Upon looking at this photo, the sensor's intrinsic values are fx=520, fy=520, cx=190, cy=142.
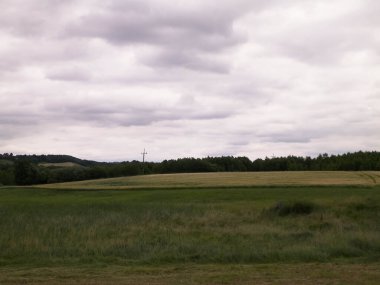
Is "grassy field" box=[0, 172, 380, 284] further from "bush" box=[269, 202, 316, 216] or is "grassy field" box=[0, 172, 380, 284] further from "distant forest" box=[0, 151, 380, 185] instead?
"distant forest" box=[0, 151, 380, 185]

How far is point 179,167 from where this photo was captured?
513 feet

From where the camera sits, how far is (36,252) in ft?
55.5

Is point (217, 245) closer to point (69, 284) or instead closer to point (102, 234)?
point (102, 234)

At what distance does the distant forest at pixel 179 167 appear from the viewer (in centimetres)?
13300

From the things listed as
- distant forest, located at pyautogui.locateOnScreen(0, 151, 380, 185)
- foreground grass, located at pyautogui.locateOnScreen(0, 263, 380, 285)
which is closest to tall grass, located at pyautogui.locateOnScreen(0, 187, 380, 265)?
foreground grass, located at pyautogui.locateOnScreen(0, 263, 380, 285)

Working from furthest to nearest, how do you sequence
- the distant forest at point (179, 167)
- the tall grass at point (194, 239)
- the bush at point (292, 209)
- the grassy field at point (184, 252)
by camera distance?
1. the distant forest at point (179, 167)
2. the bush at point (292, 209)
3. the tall grass at point (194, 239)
4. the grassy field at point (184, 252)

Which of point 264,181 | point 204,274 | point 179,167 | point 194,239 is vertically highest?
point 179,167

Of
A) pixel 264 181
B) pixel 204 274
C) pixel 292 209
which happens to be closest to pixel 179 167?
pixel 264 181

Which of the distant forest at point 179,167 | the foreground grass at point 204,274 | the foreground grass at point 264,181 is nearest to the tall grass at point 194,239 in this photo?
the foreground grass at point 204,274

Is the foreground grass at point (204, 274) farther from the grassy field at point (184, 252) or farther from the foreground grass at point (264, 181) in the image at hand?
the foreground grass at point (264, 181)

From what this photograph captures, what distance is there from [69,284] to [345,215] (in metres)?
24.2

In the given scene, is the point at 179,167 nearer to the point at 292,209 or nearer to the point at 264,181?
the point at 264,181

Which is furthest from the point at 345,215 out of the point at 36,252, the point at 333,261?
the point at 36,252

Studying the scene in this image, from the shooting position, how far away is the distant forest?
13300cm
